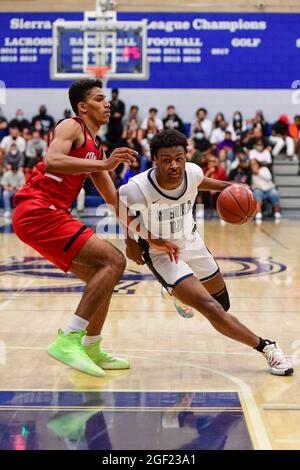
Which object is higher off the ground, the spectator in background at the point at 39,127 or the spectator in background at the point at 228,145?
the spectator in background at the point at 39,127

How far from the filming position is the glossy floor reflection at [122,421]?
3.65 meters

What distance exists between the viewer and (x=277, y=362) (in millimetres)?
4980

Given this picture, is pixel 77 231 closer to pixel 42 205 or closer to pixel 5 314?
pixel 42 205

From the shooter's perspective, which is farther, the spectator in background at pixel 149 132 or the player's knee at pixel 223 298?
the spectator in background at pixel 149 132

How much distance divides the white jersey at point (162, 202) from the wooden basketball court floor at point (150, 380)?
90cm

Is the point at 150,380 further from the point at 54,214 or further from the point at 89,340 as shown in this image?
the point at 54,214

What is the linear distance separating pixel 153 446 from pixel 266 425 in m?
0.66

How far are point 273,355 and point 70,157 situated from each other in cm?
178

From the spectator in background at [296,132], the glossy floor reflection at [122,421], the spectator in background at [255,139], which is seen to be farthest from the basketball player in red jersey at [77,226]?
the spectator in background at [296,132]

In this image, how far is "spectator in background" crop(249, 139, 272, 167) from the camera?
1819 centimetres

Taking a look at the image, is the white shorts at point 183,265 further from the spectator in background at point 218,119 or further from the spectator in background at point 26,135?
the spectator in background at point 218,119

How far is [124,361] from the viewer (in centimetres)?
520

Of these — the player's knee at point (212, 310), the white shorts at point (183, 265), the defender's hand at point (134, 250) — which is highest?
the defender's hand at point (134, 250)
